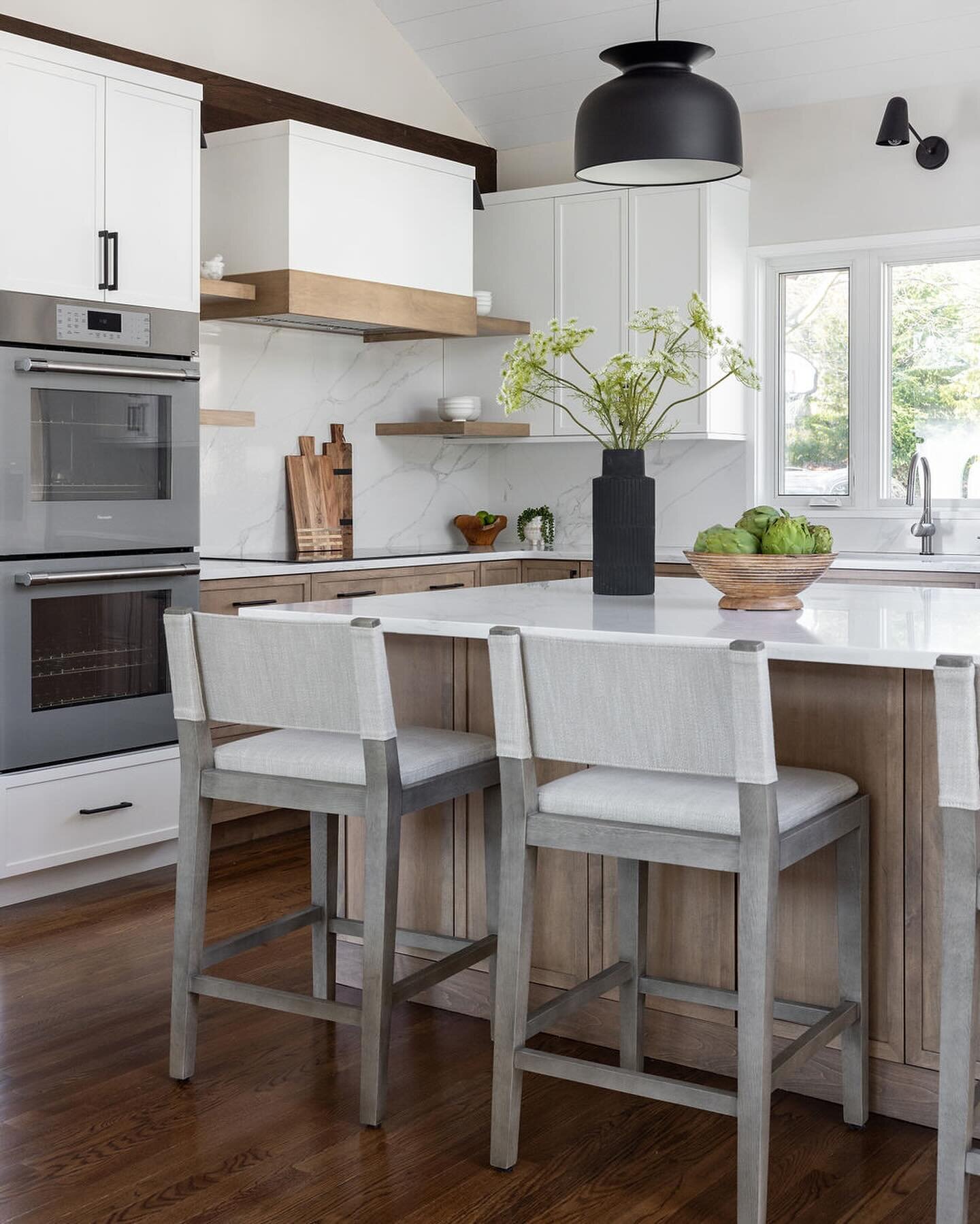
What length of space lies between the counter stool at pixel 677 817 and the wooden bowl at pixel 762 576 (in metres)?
0.47

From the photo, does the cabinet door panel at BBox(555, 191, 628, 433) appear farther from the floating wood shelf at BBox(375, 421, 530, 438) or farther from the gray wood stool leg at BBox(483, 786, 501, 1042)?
the gray wood stool leg at BBox(483, 786, 501, 1042)

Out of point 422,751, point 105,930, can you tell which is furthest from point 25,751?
point 422,751

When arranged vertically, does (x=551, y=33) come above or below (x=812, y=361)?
above

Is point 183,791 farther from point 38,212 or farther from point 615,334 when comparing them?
point 615,334

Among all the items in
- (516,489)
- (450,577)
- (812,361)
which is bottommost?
(450,577)

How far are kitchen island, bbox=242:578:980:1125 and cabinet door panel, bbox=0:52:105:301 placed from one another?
147 cm

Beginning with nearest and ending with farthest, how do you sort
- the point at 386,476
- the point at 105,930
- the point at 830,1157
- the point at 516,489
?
1. the point at 830,1157
2. the point at 105,930
3. the point at 386,476
4. the point at 516,489

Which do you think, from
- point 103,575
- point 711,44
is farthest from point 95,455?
point 711,44

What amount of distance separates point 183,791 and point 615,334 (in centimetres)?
350

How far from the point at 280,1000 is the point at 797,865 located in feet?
3.20

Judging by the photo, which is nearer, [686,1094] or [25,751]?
[686,1094]

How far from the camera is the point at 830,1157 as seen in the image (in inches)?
91.0

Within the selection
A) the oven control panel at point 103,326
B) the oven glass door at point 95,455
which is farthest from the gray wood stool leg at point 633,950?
the oven control panel at point 103,326

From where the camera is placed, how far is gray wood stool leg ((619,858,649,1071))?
8.50 feet
